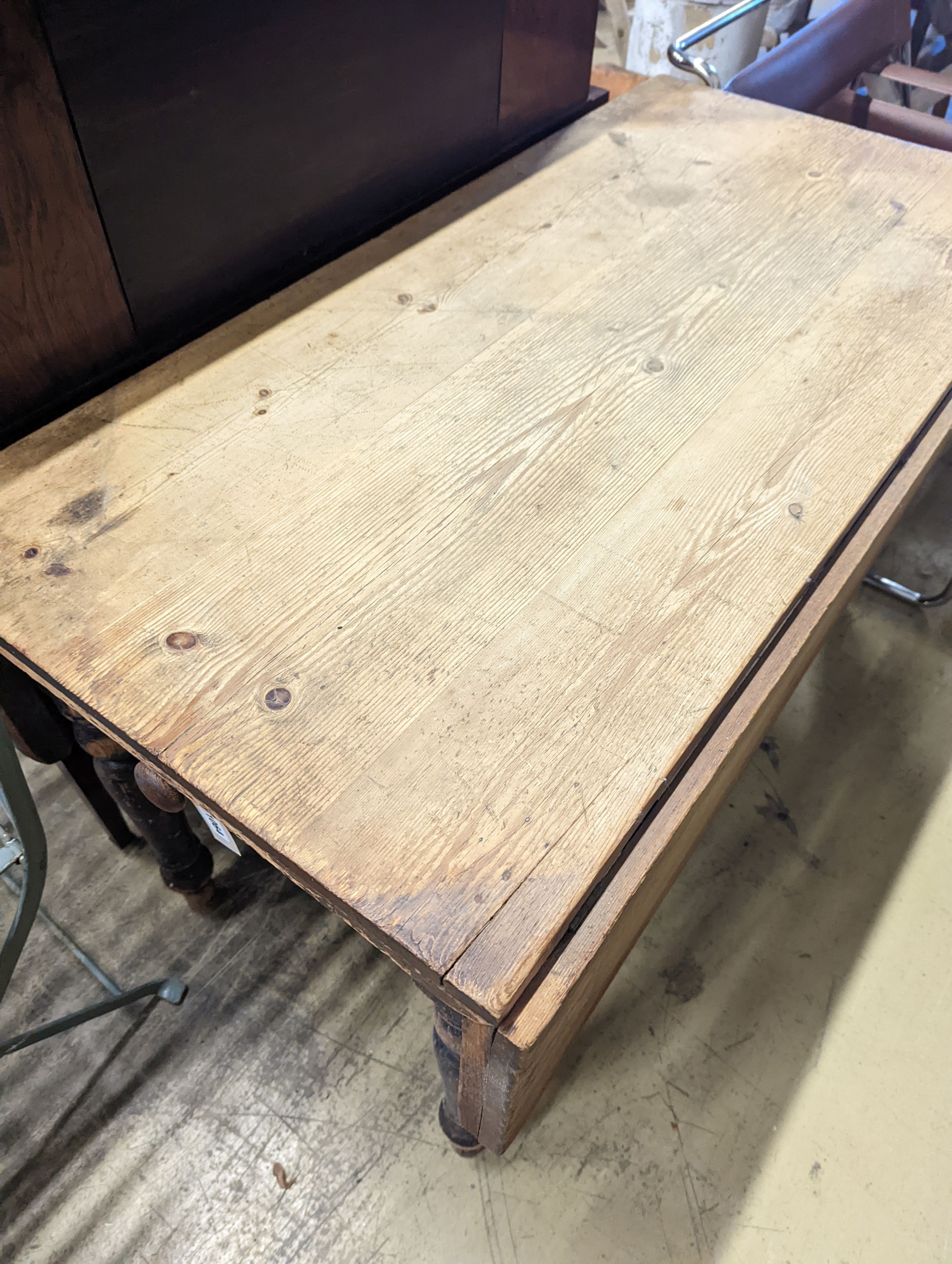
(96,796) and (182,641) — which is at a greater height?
(182,641)

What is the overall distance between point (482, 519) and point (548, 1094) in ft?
2.55

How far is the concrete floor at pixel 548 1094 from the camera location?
1.00 m

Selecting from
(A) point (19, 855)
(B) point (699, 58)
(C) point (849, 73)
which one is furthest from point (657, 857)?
(C) point (849, 73)

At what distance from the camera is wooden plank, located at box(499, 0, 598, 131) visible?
1.17 meters

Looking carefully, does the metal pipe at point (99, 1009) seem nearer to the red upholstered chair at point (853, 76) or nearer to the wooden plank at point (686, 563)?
the wooden plank at point (686, 563)

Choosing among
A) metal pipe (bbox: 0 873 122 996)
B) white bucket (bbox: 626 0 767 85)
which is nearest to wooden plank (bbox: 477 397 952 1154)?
metal pipe (bbox: 0 873 122 996)

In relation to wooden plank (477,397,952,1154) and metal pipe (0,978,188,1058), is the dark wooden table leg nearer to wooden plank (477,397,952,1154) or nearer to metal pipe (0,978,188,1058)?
metal pipe (0,978,188,1058)

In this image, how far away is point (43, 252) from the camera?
0.77m

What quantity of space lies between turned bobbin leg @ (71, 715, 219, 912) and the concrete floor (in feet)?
0.32

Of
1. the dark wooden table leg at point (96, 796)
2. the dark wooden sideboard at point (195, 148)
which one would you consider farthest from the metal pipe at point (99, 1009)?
the dark wooden sideboard at point (195, 148)

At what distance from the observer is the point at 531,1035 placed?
52cm

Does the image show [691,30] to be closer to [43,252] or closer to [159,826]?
[43,252]

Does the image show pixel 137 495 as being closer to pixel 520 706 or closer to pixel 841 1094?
pixel 520 706

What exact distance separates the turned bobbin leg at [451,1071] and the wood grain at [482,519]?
152 millimetres
